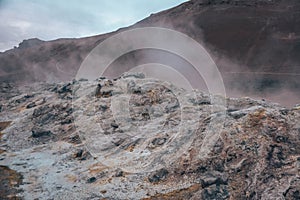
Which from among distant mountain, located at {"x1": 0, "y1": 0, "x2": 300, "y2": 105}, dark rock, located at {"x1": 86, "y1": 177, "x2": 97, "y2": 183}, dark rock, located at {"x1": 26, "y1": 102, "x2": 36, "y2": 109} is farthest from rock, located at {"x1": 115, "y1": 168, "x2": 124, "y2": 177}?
distant mountain, located at {"x1": 0, "y1": 0, "x2": 300, "y2": 105}

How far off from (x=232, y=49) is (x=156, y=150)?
67578mm

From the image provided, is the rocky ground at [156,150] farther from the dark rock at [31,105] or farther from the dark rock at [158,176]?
the dark rock at [31,105]

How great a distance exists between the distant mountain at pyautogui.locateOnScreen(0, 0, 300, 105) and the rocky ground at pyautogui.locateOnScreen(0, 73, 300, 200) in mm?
29624

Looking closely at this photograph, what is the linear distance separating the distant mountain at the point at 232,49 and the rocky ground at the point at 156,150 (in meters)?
29.6

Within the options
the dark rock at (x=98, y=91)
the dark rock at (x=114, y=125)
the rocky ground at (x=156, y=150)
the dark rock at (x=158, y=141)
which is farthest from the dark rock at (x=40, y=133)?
the dark rock at (x=158, y=141)

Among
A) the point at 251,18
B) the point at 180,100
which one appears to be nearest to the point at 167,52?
the point at 251,18

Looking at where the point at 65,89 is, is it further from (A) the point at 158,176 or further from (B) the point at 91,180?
(A) the point at 158,176

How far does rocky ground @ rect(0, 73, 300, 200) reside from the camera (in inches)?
1065

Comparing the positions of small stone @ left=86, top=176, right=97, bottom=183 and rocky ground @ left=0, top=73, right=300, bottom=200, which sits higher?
rocky ground @ left=0, top=73, right=300, bottom=200

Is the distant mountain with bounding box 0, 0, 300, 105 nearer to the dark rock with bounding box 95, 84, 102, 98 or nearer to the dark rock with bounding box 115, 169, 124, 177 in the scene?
the dark rock with bounding box 95, 84, 102, 98

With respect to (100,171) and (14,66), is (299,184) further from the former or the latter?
(14,66)

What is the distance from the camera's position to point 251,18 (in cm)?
10312

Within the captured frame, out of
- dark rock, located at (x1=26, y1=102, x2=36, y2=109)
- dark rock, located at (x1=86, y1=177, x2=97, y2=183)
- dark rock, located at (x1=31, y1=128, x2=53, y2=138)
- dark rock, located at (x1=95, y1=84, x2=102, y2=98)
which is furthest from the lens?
dark rock, located at (x1=26, y1=102, x2=36, y2=109)

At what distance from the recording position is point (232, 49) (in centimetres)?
9400
